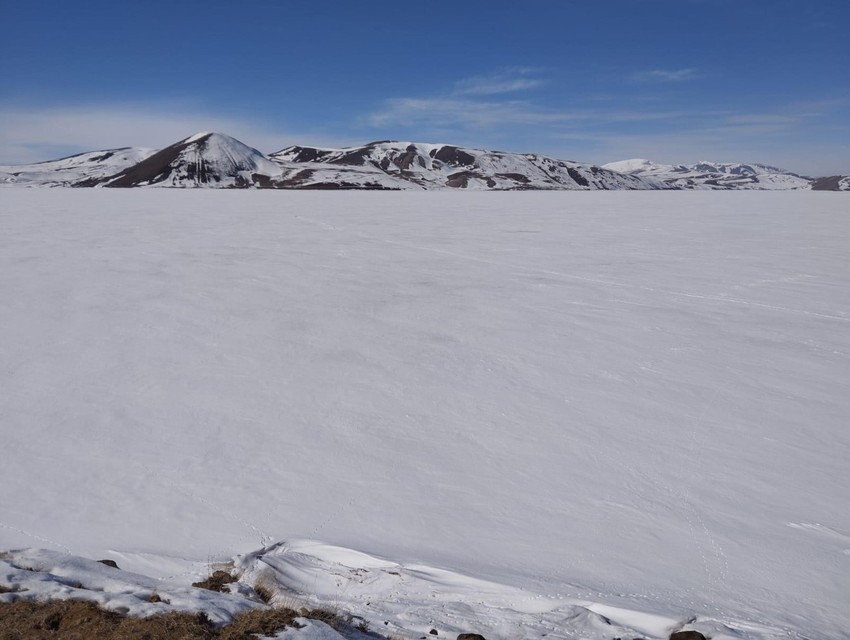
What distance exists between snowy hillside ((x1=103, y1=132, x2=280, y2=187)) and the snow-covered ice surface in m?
145

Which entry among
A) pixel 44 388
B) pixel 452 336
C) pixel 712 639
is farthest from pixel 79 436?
pixel 712 639

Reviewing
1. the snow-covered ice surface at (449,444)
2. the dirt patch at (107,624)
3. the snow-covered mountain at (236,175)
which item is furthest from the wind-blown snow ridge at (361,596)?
the snow-covered mountain at (236,175)

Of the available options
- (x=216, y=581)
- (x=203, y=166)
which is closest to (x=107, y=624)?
(x=216, y=581)

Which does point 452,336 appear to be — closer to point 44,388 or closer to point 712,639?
point 44,388

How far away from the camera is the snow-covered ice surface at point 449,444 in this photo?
4.15 metres

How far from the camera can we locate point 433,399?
23.3ft

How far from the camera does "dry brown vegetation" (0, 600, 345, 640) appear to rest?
10.0 ft

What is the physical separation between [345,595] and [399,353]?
4.76 m

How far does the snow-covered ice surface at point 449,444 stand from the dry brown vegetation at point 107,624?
1.01 feet

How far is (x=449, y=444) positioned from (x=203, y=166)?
16749 cm

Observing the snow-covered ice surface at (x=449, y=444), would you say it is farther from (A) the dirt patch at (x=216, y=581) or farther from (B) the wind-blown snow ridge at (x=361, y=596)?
(A) the dirt patch at (x=216, y=581)

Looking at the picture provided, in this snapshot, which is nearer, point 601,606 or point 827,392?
point 601,606

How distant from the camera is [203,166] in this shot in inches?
6196

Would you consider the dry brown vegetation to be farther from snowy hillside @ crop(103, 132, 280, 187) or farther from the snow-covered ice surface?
snowy hillside @ crop(103, 132, 280, 187)
